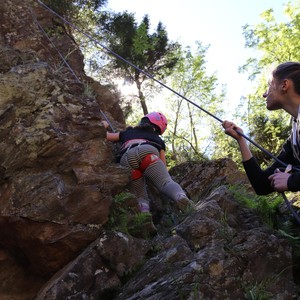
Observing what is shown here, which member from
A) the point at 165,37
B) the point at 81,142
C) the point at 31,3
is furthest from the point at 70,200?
the point at 165,37

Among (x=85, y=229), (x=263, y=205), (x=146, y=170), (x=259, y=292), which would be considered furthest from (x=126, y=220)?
(x=259, y=292)

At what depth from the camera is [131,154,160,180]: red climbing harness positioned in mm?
5238

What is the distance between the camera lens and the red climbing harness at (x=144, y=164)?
524cm

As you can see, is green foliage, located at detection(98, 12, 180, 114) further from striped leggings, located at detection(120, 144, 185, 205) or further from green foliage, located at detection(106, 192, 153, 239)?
green foliage, located at detection(106, 192, 153, 239)

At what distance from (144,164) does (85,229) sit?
1.57 metres

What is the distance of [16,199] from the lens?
3965mm

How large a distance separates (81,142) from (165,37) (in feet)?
46.7

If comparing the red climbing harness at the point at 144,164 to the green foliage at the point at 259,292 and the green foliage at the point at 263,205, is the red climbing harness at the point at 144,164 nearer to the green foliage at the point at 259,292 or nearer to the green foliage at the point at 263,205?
the green foliage at the point at 263,205

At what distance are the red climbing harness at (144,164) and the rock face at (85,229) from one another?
1.59 ft

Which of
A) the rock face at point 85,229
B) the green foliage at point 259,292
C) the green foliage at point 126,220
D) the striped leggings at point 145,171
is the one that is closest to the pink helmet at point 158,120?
the striped leggings at point 145,171

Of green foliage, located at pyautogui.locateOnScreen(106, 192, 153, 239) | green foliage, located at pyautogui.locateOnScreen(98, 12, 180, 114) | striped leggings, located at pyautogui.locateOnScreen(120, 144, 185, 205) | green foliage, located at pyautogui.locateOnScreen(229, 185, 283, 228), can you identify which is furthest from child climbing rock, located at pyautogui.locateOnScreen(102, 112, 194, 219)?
green foliage, located at pyautogui.locateOnScreen(98, 12, 180, 114)

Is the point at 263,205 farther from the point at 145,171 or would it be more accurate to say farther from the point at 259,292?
the point at 145,171

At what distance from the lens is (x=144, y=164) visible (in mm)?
5242

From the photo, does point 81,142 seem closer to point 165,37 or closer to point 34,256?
point 34,256
